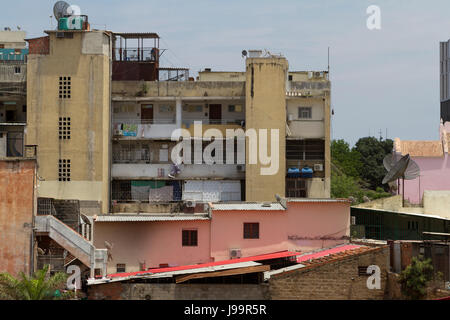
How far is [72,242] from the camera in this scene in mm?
35438

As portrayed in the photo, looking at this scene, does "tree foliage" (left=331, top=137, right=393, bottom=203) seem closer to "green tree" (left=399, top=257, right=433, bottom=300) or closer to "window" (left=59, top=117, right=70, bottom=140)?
"window" (left=59, top=117, right=70, bottom=140)

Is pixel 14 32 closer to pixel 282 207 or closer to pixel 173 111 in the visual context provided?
pixel 173 111

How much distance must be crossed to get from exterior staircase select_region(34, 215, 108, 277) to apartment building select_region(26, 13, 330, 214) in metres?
11.4

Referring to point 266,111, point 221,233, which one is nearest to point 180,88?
point 266,111

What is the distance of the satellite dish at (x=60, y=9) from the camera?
48.3 meters

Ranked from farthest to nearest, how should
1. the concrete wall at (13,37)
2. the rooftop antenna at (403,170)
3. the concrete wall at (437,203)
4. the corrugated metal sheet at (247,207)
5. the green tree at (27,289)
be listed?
the concrete wall at (13,37) → the concrete wall at (437,203) → the rooftop antenna at (403,170) → the corrugated metal sheet at (247,207) → the green tree at (27,289)

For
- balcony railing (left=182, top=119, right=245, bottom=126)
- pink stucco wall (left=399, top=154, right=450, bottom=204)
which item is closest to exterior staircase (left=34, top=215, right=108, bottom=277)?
balcony railing (left=182, top=119, right=245, bottom=126)

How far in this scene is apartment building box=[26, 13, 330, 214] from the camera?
155 feet

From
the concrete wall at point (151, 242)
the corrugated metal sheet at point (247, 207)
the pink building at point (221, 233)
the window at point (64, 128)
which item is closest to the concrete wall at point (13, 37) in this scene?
the window at point (64, 128)

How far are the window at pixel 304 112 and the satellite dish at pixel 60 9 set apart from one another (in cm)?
1447

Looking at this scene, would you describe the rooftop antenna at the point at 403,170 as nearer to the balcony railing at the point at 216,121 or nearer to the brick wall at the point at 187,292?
the balcony railing at the point at 216,121

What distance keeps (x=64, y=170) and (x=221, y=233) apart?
41.9ft

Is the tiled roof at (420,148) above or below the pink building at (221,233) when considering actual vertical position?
above
